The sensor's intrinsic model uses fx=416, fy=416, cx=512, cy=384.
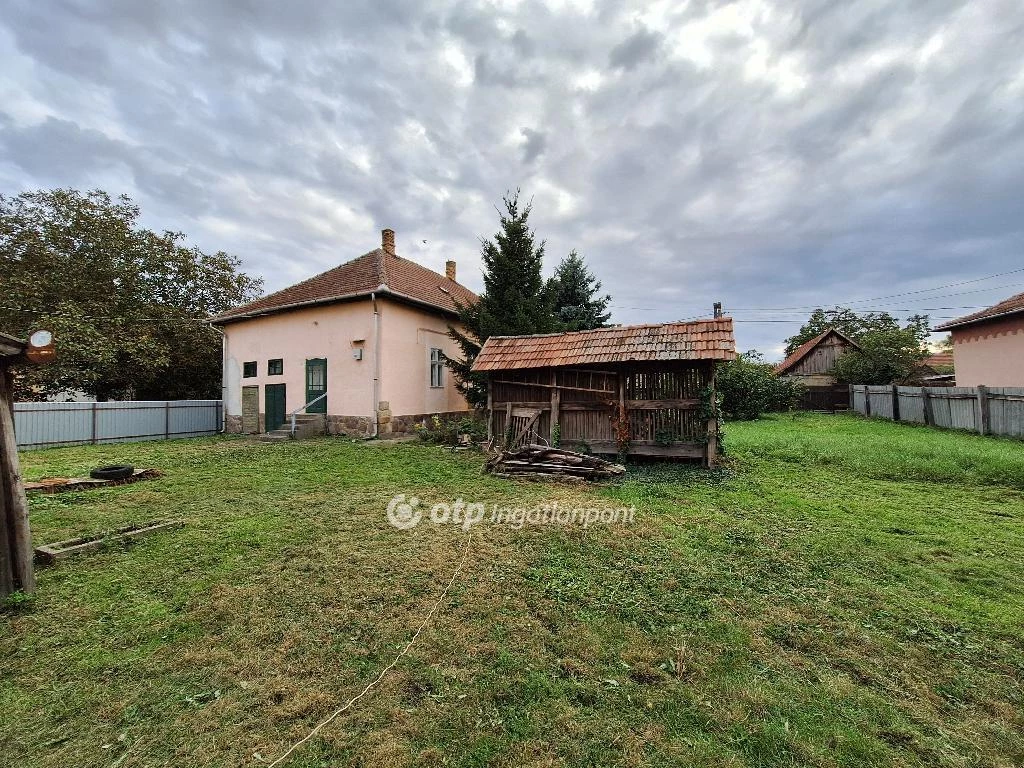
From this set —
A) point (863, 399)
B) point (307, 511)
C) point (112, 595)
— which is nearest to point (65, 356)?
point (307, 511)

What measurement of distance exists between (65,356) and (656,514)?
19.8 metres

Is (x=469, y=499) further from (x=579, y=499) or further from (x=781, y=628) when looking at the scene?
(x=781, y=628)

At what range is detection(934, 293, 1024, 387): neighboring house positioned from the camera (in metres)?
13.4

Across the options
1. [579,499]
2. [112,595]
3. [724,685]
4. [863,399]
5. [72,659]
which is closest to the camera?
[724,685]

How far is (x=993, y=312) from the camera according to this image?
1395 centimetres

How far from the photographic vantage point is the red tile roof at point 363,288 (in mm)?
14117

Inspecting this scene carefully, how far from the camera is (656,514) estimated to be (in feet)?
18.4

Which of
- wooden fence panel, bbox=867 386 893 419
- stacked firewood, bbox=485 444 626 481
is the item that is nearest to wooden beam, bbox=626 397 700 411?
stacked firewood, bbox=485 444 626 481

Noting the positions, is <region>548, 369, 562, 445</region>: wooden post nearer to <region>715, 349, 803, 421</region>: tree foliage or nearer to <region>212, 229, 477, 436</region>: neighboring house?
<region>212, 229, 477, 436</region>: neighboring house

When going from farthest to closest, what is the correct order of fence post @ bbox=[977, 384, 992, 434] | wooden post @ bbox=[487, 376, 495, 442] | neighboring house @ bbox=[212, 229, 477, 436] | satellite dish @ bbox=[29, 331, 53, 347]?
1. neighboring house @ bbox=[212, 229, 477, 436]
2. fence post @ bbox=[977, 384, 992, 434]
3. wooden post @ bbox=[487, 376, 495, 442]
4. satellite dish @ bbox=[29, 331, 53, 347]

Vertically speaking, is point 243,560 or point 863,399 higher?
point 863,399

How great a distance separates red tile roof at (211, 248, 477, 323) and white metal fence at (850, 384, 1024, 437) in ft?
50.7

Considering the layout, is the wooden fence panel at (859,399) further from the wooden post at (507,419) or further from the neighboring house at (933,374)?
the wooden post at (507,419)

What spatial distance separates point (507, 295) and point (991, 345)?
55.0ft
